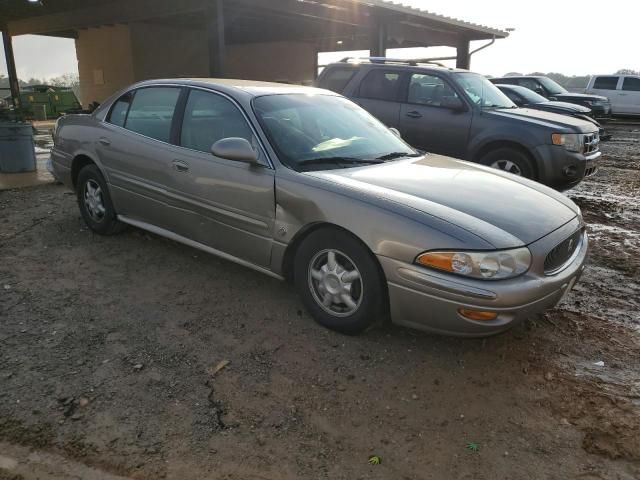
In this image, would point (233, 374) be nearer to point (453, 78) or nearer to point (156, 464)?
point (156, 464)

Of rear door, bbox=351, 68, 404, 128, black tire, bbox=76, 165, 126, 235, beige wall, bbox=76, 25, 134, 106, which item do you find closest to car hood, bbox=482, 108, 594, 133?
rear door, bbox=351, 68, 404, 128

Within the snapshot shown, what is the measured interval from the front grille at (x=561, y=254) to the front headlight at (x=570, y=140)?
11.2ft

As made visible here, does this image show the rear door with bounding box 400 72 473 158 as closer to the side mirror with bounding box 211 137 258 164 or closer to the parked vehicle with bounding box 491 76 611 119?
the side mirror with bounding box 211 137 258 164

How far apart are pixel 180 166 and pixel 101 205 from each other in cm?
147

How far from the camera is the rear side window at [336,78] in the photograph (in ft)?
26.3

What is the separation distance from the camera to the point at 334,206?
3240mm

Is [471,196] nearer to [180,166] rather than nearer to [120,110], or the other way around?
[180,166]

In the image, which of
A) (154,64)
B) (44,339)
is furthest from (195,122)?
(154,64)

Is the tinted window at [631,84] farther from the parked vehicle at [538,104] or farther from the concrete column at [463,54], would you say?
the parked vehicle at [538,104]

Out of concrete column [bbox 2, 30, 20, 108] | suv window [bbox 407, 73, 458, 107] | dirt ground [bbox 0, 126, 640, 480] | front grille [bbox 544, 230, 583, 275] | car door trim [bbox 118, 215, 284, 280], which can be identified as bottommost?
dirt ground [bbox 0, 126, 640, 480]

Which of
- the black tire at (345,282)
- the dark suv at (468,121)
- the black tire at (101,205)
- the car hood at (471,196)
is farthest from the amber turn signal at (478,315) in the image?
the dark suv at (468,121)

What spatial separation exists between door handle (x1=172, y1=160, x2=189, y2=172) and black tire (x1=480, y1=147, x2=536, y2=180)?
4.27 m

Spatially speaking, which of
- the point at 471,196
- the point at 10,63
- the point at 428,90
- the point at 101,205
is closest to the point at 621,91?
the point at 428,90

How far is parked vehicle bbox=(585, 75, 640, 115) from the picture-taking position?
2002cm
